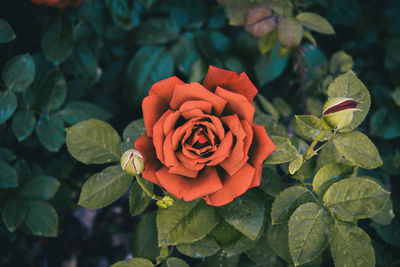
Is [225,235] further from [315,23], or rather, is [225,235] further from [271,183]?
[315,23]

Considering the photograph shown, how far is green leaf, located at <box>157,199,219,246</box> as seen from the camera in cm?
77

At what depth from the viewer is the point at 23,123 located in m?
1.19

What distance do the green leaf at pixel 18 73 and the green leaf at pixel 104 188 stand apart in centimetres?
56

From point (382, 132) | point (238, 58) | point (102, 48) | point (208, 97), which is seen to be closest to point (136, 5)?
point (102, 48)

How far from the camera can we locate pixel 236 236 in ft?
2.76

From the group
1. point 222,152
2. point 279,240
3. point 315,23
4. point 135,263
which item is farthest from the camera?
point 315,23

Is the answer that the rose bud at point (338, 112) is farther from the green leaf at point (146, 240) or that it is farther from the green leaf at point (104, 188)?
the green leaf at point (146, 240)

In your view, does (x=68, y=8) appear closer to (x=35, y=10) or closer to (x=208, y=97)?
(x=35, y=10)

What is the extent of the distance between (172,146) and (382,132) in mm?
1186

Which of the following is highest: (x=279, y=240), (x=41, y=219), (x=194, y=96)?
(x=194, y=96)

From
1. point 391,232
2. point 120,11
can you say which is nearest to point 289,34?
point 120,11

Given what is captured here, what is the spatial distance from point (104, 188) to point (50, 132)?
57 centimetres

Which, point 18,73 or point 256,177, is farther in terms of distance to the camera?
point 18,73

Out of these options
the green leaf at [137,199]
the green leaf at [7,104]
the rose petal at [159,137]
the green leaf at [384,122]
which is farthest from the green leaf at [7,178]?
the green leaf at [384,122]
